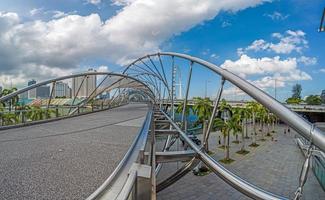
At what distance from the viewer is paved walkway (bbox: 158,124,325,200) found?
1705 centimetres

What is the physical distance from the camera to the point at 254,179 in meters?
20.9

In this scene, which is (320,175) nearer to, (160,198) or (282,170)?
(282,170)

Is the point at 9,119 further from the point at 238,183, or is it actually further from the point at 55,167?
the point at 238,183

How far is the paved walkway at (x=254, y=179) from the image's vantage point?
1705 cm

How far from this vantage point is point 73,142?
7516mm

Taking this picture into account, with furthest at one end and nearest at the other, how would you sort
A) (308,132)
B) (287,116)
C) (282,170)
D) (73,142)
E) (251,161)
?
1. (251,161)
2. (282,170)
3. (73,142)
4. (287,116)
5. (308,132)

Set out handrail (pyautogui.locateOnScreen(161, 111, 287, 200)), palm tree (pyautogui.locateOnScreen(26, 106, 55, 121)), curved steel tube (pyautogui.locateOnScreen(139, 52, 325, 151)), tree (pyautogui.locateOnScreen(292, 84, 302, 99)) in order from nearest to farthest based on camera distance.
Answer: curved steel tube (pyautogui.locateOnScreen(139, 52, 325, 151)) → handrail (pyautogui.locateOnScreen(161, 111, 287, 200)) → palm tree (pyautogui.locateOnScreen(26, 106, 55, 121)) → tree (pyautogui.locateOnScreen(292, 84, 302, 99))

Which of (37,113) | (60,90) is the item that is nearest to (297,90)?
(60,90)

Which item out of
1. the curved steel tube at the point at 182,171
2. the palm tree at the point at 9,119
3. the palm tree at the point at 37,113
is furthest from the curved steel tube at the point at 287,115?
the palm tree at the point at 37,113

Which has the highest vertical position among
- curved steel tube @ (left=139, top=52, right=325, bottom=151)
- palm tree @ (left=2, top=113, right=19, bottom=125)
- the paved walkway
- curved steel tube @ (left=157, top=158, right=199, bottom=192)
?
curved steel tube @ (left=139, top=52, right=325, bottom=151)

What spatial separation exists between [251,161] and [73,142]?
24.8 m

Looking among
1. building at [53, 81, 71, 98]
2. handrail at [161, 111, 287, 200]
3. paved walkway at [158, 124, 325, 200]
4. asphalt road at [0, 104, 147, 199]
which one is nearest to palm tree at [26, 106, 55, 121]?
asphalt road at [0, 104, 147, 199]

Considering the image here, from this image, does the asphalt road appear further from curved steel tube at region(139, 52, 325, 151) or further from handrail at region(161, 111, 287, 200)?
curved steel tube at region(139, 52, 325, 151)

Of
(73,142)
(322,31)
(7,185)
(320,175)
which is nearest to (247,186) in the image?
(7,185)
